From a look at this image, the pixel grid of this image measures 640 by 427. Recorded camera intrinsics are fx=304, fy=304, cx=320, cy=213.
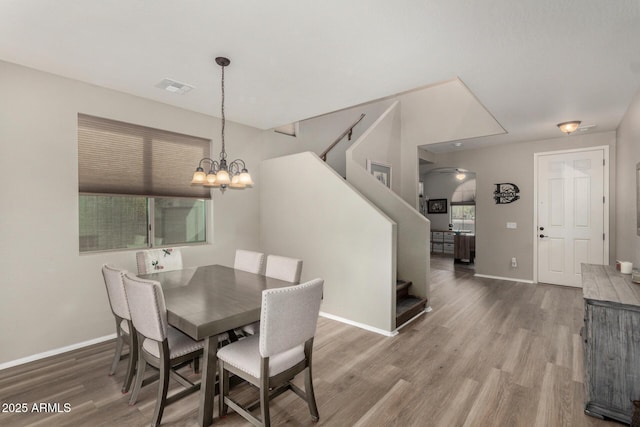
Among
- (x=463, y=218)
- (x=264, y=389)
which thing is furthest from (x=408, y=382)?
(x=463, y=218)

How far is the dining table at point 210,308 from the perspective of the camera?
1882mm

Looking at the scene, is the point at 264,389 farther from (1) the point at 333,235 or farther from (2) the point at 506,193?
(2) the point at 506,193

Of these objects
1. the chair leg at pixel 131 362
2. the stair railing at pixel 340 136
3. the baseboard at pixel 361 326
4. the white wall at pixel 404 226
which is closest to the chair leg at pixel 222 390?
the chair leg at pixel 131 362

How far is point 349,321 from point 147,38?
11.5 ft

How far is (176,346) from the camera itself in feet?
7.04

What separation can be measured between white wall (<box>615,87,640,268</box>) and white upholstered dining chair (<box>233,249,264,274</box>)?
12.8 ft

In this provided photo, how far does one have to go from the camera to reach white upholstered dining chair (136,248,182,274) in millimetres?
3217

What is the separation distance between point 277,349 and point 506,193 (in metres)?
5.75

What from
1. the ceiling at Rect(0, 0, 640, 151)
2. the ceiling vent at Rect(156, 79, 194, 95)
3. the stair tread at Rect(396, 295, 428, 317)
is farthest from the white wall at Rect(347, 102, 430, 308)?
the ceiling vent at Rect(156, 79, 194, 95)

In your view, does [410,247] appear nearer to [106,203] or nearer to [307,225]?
[307,225]

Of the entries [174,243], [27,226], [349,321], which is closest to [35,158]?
[27,226]

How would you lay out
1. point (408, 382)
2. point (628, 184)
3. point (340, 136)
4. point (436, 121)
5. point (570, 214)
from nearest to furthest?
point (408, 382), point (628, 184), point (570, 214), point (436, 121), point (340, 136)

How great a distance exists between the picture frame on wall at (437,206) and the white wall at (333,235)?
24.0ft

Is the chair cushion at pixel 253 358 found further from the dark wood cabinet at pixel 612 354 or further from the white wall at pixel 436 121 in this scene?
the white wall at pixel 436 121
